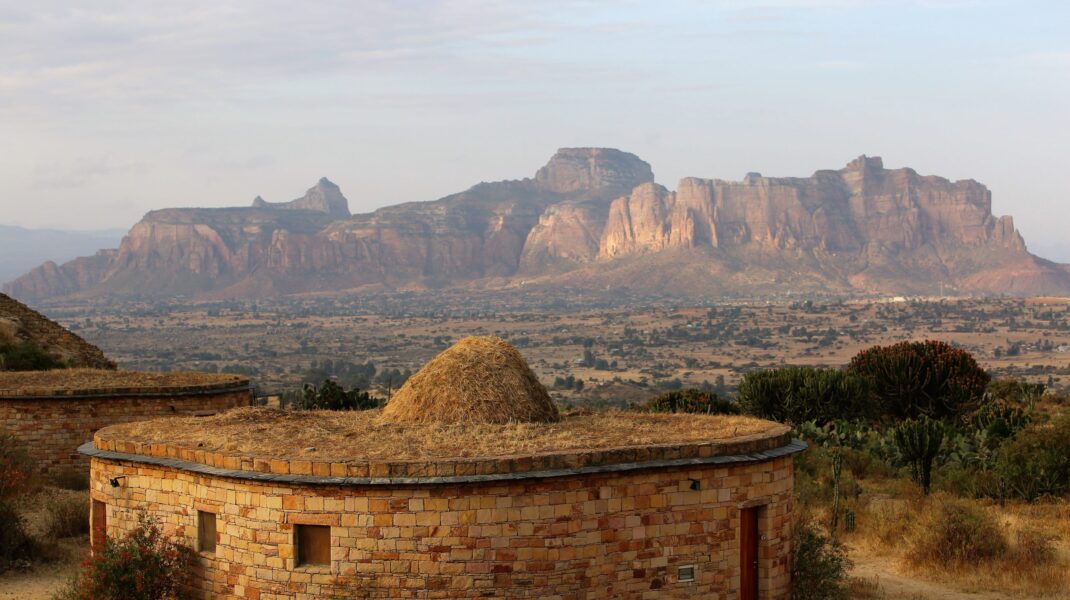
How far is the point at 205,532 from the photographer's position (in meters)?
11.5

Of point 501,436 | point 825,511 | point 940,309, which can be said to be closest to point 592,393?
point 825,511

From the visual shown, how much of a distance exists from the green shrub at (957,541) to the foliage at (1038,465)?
519 centimetres

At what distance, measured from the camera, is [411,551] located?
10.4m

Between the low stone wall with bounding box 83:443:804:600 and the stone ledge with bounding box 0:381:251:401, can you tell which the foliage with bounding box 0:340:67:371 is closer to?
the stone ledge with bounding box 0:381:251:401

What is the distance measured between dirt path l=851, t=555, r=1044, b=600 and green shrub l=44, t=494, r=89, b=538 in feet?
34.7

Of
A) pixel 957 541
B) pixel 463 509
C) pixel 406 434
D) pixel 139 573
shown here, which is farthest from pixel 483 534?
pixel 957 541

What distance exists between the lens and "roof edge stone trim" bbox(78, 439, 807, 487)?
34.0 ft

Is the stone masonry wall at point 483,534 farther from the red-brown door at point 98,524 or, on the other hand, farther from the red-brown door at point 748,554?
the red-brown door at point 98,524

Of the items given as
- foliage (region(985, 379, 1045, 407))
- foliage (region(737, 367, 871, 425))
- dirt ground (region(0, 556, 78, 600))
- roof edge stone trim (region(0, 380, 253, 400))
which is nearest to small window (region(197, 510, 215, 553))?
dirt ground (region(0, 556, 78, 600))

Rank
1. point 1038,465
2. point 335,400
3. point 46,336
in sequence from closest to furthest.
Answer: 1. point 1038,465
2. point 335,400
3. point 46,336

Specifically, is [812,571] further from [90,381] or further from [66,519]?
[90,381]

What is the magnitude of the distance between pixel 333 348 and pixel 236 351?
9.15 meters

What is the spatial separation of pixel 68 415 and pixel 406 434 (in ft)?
30.3

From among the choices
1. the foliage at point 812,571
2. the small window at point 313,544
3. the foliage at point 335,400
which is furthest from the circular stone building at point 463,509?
the foliage at point 335,400
